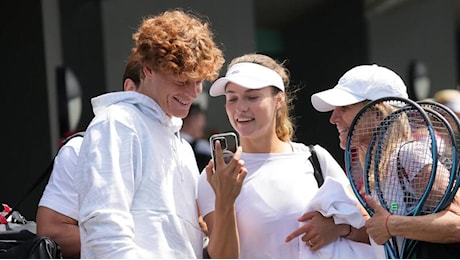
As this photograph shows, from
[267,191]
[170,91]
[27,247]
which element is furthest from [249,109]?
[27,247]

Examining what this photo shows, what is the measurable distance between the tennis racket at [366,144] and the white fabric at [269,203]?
0.09 m

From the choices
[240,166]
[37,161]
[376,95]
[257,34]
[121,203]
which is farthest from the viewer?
[257,34]

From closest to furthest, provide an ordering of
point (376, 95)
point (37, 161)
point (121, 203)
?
1. point (121, 203)
2. point (376, 95)
3. point (37, 161)

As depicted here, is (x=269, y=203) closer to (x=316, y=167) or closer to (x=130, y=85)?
(x=316, y=167)

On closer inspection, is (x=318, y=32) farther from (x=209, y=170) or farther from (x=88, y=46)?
(x=209, y=170)

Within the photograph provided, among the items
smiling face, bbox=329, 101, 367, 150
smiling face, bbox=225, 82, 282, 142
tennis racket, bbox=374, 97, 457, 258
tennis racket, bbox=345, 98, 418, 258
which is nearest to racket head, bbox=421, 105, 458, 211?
tennis racket, bbox=374, 97, 457, 258

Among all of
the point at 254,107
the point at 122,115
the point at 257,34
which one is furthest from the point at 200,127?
the point at 122,115

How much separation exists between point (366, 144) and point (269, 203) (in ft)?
1.17

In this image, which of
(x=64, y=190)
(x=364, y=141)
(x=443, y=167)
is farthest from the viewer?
(x=64, y=190)

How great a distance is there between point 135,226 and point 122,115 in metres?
0.31

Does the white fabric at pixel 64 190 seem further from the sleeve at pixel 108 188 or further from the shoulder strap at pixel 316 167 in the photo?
the shoulder strap at pixel 316 167

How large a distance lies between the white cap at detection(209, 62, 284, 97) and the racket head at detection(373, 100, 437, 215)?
45 centimetres

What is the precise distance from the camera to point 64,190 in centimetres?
312

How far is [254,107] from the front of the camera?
3.19 m
